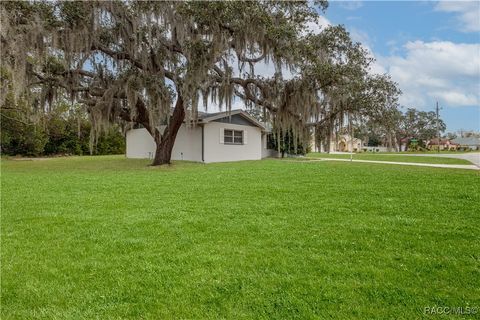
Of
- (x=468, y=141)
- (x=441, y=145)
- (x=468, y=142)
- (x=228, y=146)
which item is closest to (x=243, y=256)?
(x=228, y=146)

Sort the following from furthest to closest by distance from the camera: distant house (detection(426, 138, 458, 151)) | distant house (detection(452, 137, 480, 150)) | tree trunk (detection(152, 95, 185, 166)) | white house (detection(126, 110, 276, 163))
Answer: distant house (detection(452, 137, 480, 150)), distant house (detection(426, 138, 458, 151)), white house (detection(126, 110, 276, 163)), tree trunk (detection(152, 95, 185, 166))

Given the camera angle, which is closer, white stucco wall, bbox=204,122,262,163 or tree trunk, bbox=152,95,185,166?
tree trunk, bbox=152,95,185,166

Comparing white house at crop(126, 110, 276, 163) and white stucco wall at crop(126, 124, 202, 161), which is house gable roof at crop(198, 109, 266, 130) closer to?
white house at crop(126, 110, 276, 163)

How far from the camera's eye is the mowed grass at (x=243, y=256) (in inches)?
88.3

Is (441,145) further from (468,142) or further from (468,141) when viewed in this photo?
(468,141)

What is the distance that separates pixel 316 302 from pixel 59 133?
1059 inches

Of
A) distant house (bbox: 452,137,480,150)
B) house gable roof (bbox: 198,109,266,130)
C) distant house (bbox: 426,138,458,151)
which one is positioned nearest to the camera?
house gable roof (bbox: 198,109,266,130)

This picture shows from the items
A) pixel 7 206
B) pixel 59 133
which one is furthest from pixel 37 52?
pixel 59 133

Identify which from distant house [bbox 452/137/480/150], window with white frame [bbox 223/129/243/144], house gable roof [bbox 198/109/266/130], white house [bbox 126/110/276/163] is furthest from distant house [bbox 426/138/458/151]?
window with white frame [bbox 223/129/243/144]

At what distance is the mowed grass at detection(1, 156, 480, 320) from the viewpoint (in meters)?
2.24

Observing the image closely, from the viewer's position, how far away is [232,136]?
17.8 metres

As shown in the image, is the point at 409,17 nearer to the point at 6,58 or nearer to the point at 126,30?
the point at 126,30

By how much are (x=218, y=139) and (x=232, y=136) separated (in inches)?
46.0

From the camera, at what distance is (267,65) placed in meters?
11.5
